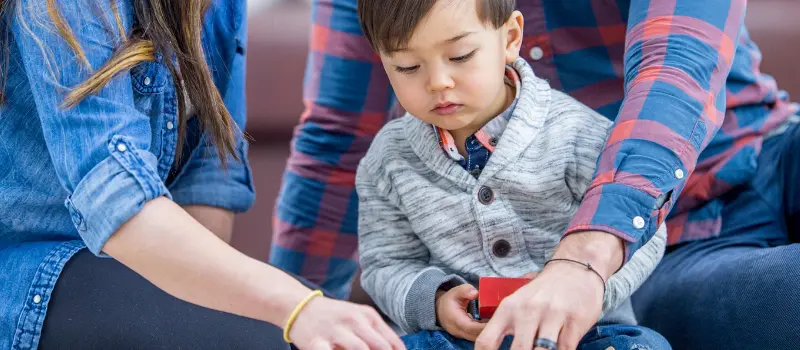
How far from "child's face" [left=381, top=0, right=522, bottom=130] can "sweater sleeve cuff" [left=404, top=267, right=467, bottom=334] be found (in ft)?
0.54

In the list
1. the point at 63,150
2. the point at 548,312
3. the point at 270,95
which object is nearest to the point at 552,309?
the point at 548,312

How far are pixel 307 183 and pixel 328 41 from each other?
0.73 ft

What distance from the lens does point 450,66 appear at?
0.99m

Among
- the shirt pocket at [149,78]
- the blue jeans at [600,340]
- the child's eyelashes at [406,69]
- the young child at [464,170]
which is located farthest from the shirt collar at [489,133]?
the shirt pocket at [149,78]

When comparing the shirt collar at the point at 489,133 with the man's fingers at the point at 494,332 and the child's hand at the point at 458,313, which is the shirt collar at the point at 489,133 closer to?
the child's hand at the point at 458,313

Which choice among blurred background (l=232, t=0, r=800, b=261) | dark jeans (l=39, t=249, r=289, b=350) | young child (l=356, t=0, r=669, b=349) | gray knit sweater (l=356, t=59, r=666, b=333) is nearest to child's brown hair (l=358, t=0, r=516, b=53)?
young child (l=356, t=0, r=669, b=349)

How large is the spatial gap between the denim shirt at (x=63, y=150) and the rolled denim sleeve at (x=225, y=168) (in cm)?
11

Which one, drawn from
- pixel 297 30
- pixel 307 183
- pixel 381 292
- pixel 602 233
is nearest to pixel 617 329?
pixel 602 233

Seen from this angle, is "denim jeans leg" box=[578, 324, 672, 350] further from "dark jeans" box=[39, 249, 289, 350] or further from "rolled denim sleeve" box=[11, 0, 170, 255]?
"rolled denim sleeve" box=[11, 0, 170, 255]

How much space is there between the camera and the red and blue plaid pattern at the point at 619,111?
94 cm

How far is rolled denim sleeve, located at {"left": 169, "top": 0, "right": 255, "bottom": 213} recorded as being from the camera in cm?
115

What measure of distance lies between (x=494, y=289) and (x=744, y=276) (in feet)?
1.19

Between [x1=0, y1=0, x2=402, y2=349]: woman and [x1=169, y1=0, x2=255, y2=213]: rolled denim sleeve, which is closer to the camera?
[x1=0, y1=0, x2=402, y2=349]: woman

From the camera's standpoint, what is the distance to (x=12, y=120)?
3.13 feet
